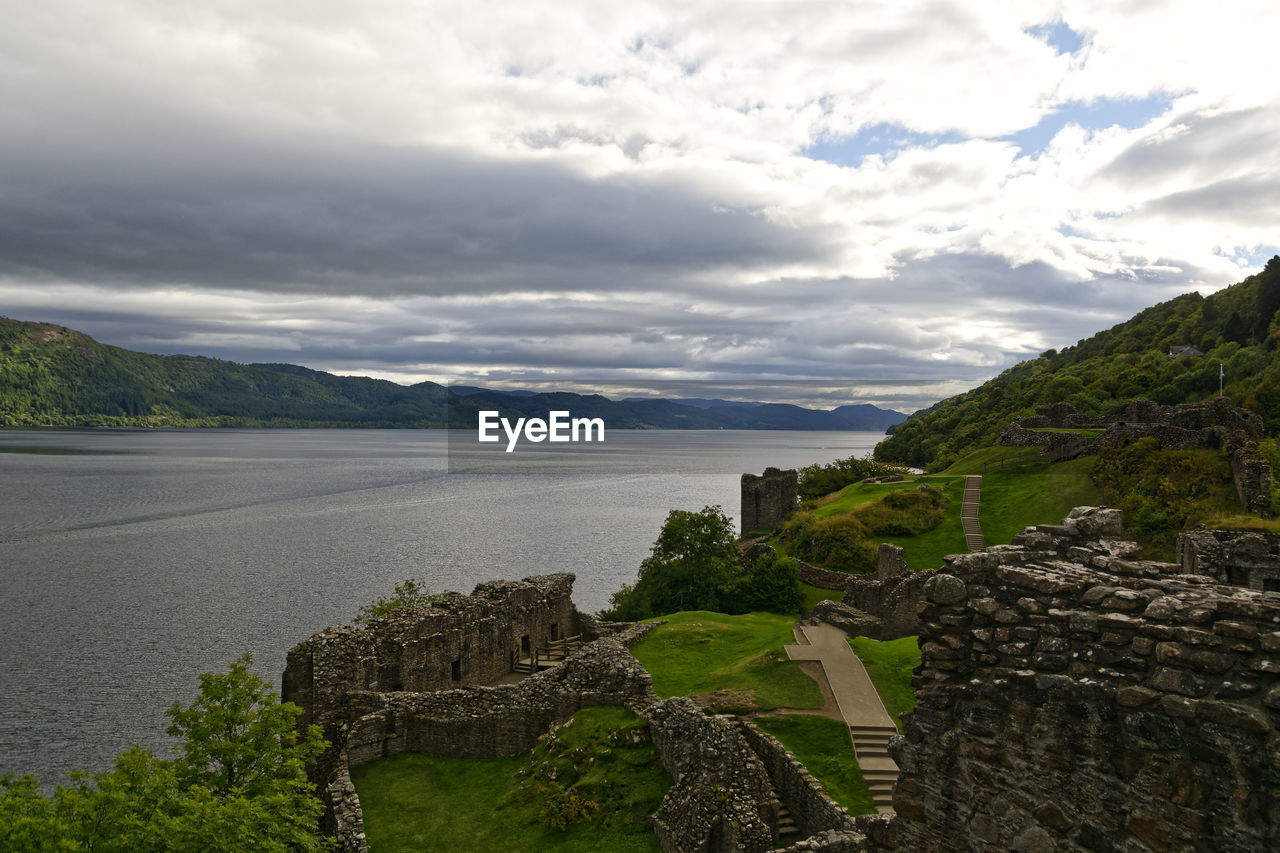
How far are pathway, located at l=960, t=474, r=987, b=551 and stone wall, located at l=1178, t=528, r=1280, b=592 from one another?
21830 millimetres

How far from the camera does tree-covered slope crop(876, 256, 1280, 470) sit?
69875mm

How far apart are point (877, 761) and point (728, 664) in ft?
24.8

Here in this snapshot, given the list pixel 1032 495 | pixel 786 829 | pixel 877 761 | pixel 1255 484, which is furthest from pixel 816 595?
pixel 786 829

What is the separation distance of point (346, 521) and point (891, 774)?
101737 mm

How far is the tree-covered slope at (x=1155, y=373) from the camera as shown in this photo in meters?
69.9

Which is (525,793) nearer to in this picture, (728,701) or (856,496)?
(728,701)

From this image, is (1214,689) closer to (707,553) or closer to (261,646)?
(707,553)

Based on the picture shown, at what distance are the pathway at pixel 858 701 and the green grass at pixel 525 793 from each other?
219 inches

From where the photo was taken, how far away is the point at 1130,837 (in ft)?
20.3

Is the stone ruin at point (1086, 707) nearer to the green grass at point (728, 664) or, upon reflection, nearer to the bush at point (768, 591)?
the green grass at point (728, 664)

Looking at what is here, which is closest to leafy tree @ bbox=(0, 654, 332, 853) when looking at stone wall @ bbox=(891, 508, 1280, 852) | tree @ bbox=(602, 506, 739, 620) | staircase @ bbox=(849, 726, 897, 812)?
staircase @ bbox=(849, 726, 897, 812)

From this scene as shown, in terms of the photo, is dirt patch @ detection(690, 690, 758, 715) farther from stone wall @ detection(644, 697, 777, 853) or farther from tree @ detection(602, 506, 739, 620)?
tree @ detection(602, 506, 739, 620)

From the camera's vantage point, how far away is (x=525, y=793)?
19.2 meters

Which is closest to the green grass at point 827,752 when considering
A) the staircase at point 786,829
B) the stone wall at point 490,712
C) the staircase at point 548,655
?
the staircase at point 786,829
